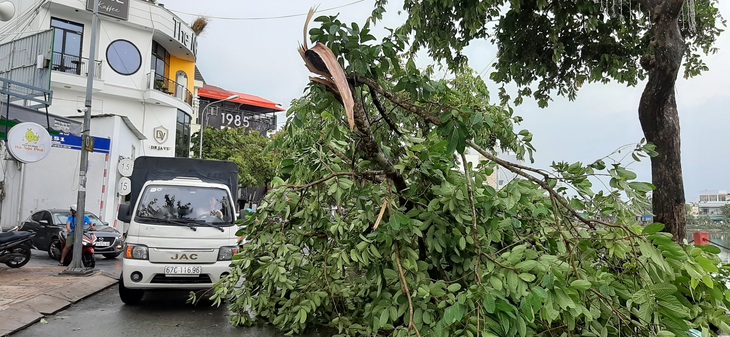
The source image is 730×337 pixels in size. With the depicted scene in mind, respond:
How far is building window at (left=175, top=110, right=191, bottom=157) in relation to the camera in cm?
2419

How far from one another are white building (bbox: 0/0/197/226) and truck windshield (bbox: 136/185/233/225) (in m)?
6.24

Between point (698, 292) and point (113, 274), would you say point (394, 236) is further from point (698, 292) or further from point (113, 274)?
point (113, 274)

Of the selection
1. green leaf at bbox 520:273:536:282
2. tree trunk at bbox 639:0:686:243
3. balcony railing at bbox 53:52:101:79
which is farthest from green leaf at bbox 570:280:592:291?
balcony railing at bbox 53:52:101:79

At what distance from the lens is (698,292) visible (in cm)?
307

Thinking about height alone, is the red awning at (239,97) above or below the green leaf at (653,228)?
above

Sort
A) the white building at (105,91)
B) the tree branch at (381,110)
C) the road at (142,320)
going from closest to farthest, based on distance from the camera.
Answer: the tree branch at (381,110), the road at (142,320), the white building at (105,91)

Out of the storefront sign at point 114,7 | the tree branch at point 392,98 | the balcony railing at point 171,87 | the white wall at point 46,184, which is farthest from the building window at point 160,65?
the tree branch at point 392,98

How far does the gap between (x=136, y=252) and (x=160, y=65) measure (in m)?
19.6

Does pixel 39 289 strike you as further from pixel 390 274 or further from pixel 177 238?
pixel 390 274

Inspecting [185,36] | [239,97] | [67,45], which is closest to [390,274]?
[67,45]

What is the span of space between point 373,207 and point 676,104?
372cm

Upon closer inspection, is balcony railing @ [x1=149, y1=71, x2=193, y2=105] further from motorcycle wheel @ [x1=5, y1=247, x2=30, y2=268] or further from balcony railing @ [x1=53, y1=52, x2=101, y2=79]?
motorcycle wheel @ [x1=5, y1=247, x2=30, y2=268]

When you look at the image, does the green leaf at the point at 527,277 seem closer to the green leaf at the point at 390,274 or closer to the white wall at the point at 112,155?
the green leaf at the point at 390,274

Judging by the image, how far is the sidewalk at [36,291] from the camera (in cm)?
606
